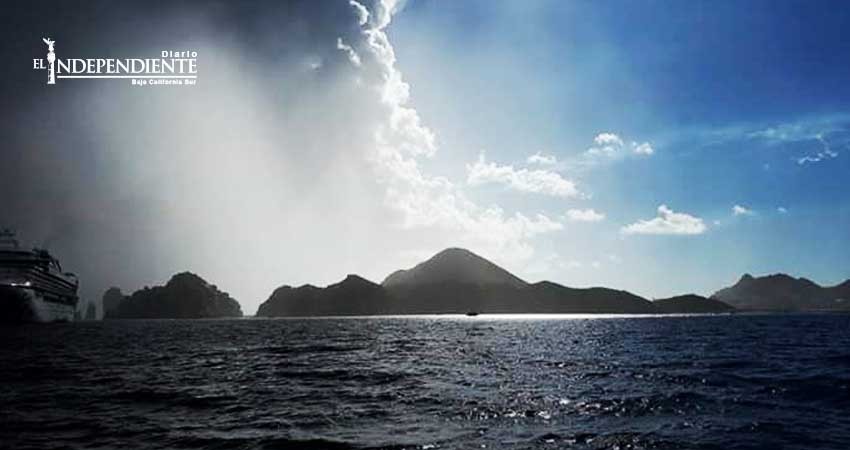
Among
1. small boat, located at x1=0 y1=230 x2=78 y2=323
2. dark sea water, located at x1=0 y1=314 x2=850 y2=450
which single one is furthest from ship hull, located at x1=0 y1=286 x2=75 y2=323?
dark sea water, located at x1=0 y1=314 x2=850 y2=450

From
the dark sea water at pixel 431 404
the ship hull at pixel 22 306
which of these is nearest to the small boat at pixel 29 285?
the ship hull at pixel 22 306

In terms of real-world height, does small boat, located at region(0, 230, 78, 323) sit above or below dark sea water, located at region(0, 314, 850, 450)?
above

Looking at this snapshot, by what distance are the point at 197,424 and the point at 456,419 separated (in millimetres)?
10244

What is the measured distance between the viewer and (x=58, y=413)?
2314 centimetres

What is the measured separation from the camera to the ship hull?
122 m

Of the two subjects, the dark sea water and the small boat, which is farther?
the small boat

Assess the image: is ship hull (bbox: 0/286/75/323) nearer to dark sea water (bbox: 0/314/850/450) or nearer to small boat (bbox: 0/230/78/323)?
small boat (bbox: 0/230/78/323)

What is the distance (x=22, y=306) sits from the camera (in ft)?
409

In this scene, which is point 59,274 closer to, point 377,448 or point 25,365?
point 25,365

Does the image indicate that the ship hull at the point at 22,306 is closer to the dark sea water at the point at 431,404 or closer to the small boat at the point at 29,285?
the small boat at the point at 29,285

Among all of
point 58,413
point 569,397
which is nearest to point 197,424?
point 58,413

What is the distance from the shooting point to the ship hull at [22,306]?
400ft

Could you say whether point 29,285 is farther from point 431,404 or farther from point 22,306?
point 431,404

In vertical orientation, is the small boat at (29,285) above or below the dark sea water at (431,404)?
above
